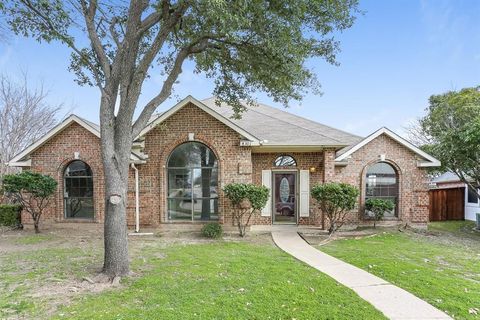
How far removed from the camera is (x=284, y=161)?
12859 mm

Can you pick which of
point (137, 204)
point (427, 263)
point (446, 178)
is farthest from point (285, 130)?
point (446, 178)

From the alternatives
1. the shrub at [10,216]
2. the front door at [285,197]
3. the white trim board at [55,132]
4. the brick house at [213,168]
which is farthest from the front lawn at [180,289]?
the shrub at [10,216]

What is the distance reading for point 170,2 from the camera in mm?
7422

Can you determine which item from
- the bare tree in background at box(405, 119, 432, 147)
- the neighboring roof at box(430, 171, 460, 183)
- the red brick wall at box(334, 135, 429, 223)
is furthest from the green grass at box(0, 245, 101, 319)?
the bare tree in background at box(405, 119, 432, 147)

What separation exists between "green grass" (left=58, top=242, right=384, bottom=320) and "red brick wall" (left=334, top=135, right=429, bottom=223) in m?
6.26

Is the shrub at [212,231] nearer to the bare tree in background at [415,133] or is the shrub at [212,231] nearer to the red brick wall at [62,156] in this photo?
the red brick wall at [62,156]

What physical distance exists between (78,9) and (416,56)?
16105mm

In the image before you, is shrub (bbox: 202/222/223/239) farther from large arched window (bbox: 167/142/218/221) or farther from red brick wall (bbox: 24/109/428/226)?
A: large arched window (bbox: 167/142/218/221)

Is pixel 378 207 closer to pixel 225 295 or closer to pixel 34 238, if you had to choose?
pixel 225 295

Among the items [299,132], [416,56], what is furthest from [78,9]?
[416,56]

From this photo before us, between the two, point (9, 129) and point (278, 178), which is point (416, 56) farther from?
point (9, 129)

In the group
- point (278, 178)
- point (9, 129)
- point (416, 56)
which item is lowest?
point (278, 178)

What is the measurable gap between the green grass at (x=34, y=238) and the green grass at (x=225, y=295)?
205 inches

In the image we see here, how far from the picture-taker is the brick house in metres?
11.5
